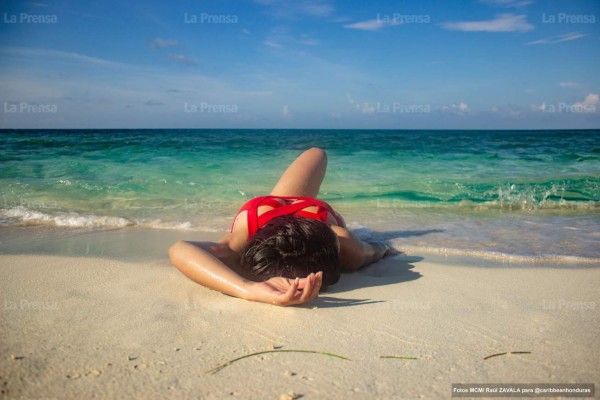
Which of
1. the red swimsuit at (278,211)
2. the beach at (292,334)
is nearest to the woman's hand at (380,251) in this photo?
the beach at (292,334)

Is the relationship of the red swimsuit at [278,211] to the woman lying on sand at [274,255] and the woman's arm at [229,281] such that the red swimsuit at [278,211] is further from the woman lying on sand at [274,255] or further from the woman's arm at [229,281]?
the woman's arm at [229,281]

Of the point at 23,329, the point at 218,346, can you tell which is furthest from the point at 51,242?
the point at 218,346

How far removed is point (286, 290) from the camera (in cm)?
237

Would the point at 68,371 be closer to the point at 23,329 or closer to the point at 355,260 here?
the point at 23,329

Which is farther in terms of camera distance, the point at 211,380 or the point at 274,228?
the point at 274,228

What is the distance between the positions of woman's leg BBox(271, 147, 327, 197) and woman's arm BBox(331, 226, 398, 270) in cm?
94

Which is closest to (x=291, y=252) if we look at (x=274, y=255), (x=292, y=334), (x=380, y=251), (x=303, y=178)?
(x=274, y=255)

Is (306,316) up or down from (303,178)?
down

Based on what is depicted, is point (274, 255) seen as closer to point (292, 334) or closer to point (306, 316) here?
point (306, 316)

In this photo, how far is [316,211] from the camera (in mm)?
3203

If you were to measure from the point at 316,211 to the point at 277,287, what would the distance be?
3.14 feet

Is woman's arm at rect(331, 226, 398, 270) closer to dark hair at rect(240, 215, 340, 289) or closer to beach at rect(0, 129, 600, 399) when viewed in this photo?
beach at rect(0, 129, 600, 399)

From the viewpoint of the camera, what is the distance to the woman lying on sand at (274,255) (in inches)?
92.9

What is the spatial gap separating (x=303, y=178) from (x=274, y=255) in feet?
5.70
